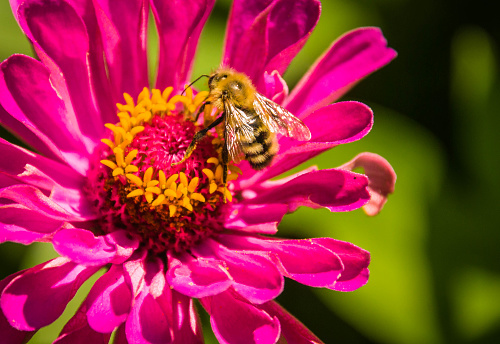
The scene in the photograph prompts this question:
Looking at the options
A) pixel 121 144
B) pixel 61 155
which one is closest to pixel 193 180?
pixel 121 144

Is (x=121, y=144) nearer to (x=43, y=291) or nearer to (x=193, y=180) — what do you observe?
(x=193, y=180)

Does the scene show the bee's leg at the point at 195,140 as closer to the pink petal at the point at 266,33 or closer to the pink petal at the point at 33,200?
the pink petal at the point at 266,33

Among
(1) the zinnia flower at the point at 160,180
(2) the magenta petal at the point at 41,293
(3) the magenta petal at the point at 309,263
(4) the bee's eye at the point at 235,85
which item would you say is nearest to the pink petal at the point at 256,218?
(1) the zinnia flower at the point at 160,180

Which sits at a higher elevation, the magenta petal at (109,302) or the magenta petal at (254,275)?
the magenta petal at (109,302)

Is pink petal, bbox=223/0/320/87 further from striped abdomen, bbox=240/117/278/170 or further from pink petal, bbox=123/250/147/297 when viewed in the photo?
pink petal, bbox=123/250/147/297

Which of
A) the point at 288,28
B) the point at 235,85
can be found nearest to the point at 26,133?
the point at 235,85

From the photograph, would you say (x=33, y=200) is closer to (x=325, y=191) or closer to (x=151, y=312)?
(x=151, y=312)

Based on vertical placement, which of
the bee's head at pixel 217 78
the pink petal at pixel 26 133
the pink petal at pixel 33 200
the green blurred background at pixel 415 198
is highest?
the pink petal at pixel 26 133
